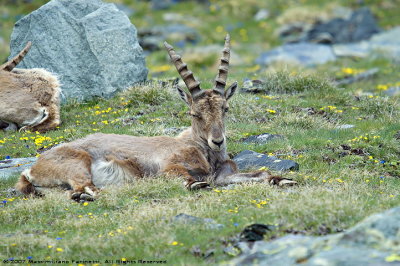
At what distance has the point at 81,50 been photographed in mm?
18734

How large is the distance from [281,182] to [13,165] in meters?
5.92

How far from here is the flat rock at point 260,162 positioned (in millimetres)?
11844

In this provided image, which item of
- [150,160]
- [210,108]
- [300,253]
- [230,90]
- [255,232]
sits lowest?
[150,160]

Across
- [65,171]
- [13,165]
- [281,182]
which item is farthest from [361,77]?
[65,171]

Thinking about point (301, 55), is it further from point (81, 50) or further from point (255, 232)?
point (255, 232)

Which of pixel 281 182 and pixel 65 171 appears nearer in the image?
pixel 281 182

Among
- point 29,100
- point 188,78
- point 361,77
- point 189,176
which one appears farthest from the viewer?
point 361,77

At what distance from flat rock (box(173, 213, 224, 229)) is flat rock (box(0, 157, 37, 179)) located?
17.6ft

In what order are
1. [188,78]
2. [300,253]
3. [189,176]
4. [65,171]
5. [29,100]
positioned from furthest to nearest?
[29,100], [188,78], [65,171], [189,176], [300,253]

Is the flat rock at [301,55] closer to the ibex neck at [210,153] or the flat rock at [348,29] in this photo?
the flat rock at [348,29]

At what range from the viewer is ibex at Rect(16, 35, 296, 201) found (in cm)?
1084

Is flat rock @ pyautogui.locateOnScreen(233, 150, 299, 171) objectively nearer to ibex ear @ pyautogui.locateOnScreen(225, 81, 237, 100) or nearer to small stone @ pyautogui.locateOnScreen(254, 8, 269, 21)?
ibex ear @ pyautogui.locateOnScreen(225, 81, 237, 100)

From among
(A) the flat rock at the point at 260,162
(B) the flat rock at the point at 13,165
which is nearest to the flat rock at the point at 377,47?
(A) the flat rock at the point at 260,162

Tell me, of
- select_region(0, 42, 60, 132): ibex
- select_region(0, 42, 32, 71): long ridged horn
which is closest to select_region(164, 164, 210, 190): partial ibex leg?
select_region(0, 42, 60, 132): ibex
